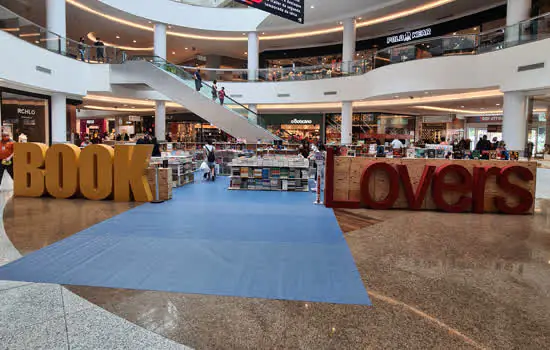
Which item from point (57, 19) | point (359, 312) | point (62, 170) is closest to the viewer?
point (359, 312)

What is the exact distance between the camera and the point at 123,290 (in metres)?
3.74

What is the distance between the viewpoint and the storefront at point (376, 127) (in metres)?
27.3

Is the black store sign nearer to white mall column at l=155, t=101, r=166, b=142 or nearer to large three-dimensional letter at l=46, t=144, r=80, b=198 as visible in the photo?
large three-dimensional letter at l=46, t=144, r=80, b=198

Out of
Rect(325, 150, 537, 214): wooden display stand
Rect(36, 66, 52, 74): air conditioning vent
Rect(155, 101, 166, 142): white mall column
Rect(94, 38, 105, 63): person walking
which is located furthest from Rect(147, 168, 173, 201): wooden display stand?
Rect(155, 101, 166, 142): white mall column

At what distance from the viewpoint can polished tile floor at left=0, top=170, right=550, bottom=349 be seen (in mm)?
2852

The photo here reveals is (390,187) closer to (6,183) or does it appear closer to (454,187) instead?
(454,187)

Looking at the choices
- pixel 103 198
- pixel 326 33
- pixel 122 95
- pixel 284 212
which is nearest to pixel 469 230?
pixel 284 212

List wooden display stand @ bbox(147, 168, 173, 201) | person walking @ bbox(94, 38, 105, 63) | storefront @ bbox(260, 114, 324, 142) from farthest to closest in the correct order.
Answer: storefront @ bbox(260, 114, 324, 142), person walking @ bbox(94, 38, 105, 63), wooden display stand @ bbox(147, 168, 173, 201)

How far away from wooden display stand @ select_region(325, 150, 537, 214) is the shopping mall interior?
0.15 feet

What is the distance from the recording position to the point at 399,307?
344 cm

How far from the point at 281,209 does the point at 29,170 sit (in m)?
6.56

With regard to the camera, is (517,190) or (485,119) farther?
(485,119)

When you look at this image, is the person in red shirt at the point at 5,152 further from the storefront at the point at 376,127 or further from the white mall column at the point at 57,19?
the storefront at the point at 376,127

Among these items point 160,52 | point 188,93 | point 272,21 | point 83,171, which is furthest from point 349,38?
point 83,171
